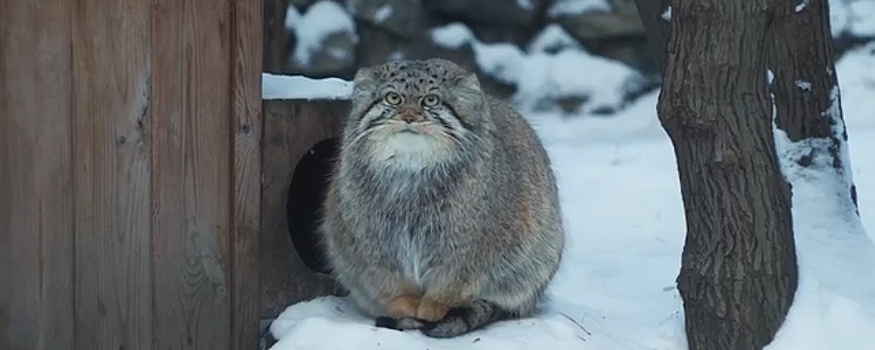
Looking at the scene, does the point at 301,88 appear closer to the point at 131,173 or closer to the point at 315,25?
the point at 131,173

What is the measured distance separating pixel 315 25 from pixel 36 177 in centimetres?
485

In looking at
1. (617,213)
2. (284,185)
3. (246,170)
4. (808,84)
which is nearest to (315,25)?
(617,213)

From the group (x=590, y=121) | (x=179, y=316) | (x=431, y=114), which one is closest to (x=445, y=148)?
(x=431, y=114)

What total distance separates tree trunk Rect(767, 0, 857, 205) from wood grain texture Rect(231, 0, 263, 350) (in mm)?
1714

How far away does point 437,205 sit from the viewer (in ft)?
14.8

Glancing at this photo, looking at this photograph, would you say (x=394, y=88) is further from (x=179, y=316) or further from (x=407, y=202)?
(x=179, y=316)

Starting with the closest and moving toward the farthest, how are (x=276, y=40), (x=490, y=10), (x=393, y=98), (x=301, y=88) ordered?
(x=393, y=98)
(x=301, y=88)
(x=276, y=40)
(x=490, y=10)

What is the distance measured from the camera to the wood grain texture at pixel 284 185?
492cm

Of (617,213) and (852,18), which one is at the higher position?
(852,18)

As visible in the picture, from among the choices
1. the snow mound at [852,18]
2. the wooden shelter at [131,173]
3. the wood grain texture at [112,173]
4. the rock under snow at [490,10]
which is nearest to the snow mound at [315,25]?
the rock under snow at [490,10]

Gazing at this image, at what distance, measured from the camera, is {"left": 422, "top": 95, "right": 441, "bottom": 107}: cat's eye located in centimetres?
441

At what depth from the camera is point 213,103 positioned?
4.68 m

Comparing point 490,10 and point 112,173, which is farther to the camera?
point 490,10

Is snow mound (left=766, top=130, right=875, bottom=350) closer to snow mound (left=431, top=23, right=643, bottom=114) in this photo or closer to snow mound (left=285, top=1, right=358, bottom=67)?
snow mound (left=431, top=23, right=643, bottom=114)
